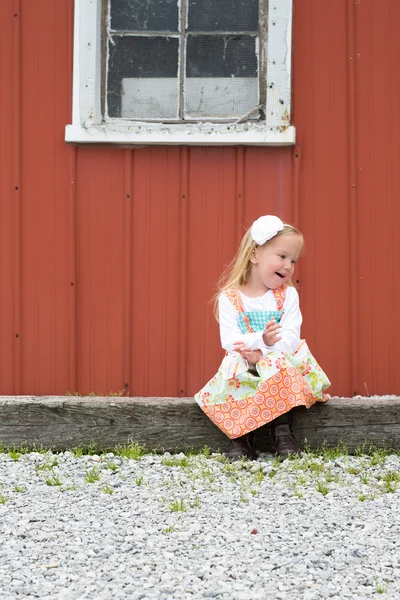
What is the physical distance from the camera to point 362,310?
4926mm

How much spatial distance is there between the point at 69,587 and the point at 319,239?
2942mm

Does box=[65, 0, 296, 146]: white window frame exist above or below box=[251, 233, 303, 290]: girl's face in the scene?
above

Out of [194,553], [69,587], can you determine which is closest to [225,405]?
[194,553]

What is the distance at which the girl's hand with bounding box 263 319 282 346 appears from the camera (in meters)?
3.58

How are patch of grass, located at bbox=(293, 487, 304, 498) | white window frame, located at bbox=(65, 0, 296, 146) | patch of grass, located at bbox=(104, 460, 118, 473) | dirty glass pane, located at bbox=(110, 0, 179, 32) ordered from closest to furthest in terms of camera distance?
patch of grass, located at bbox=(293, 487, 304, 498) < patch of grass, located at bbox=(104, 460, 118, 473) < white window frame, located at bbox=(65, 0, 296, 146) < dirty glass pane, located at bbox=(110, 0, 179, 32)

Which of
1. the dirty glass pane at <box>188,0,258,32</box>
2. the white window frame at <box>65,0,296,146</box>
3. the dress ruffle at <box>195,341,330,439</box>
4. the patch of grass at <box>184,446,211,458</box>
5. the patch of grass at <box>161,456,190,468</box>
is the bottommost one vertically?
the patch of grass at <box>161,456,190,468</box>

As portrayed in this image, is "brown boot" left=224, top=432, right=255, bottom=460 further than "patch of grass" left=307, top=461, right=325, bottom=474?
Yes

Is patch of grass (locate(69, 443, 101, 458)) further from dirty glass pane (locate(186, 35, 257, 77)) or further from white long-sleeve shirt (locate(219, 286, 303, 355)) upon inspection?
dirty glass pane (locate(186, 35, 257, 77))

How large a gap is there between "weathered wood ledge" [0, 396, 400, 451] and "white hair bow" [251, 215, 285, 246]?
0.77 metres

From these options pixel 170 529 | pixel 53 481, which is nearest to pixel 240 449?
pixel 53 481

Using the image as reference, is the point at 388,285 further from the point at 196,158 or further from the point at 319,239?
the point at 196,158

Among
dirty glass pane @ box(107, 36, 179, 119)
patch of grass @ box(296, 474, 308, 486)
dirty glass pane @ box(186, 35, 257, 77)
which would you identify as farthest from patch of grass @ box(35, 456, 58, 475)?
dirty glass pane @ box(186, 35, 257, 77)

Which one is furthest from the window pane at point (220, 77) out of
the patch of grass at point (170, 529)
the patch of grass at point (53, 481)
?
the patch of grass at point (170, 529)

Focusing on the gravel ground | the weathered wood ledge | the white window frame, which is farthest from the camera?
the white window frame
